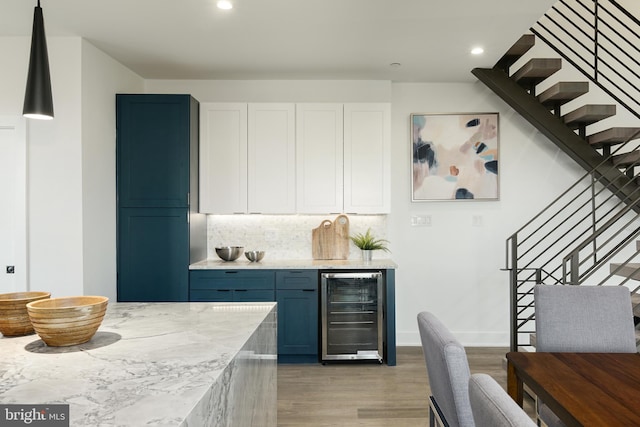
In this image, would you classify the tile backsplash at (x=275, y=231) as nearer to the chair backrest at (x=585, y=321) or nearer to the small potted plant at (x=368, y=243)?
the small potted plant at (x=368, y=243)

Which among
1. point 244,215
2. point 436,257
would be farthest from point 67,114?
point 436,257

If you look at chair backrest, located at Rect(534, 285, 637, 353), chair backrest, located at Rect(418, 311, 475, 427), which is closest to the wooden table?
chair backrest, located at Rect(534, 285, 637, 353)

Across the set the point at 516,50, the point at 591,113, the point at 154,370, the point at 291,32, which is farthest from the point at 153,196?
the point at 591,113

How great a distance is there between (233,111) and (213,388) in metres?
3.63

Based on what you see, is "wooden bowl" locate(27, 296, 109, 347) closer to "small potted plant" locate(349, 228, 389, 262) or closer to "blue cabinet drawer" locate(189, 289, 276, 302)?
"blue cabinet drawer" locate(189, 289, 276, 302)

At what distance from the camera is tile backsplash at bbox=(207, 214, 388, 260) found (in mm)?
4746

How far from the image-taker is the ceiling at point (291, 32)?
10.0 ft

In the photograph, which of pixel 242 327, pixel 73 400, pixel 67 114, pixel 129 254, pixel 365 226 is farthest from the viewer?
pixel 365 226

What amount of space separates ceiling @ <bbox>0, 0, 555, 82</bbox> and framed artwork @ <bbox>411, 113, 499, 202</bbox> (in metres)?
0.51

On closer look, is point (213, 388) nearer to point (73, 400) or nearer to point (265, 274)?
point (73, 400)

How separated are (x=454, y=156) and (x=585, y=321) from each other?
2.72m

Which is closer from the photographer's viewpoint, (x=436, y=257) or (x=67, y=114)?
(x=67, y=114)

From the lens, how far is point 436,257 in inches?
189

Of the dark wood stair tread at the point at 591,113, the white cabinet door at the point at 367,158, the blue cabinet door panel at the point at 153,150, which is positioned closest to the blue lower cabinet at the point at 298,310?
the white cabinet door at the point at 367,158
